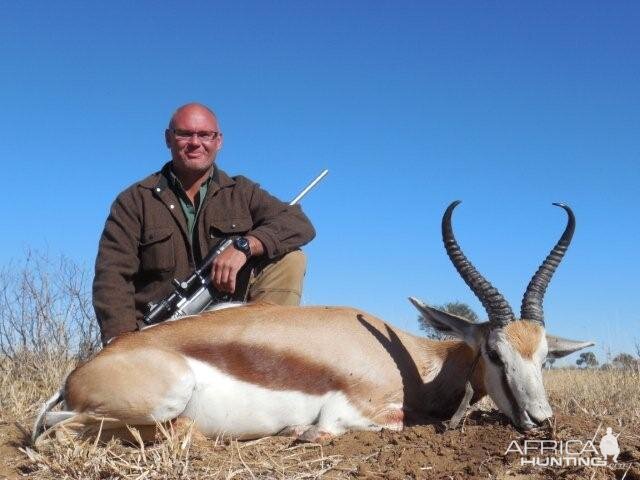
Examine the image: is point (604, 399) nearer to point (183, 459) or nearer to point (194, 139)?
→ point (183, 459)

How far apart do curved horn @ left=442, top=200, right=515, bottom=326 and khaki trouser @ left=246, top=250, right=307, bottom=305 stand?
1387mm

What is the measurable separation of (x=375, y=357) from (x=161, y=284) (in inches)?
81.0

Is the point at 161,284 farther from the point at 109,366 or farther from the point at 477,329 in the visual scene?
the point at 477,329

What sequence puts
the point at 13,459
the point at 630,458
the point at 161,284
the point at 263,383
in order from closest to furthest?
the point at 630,458, the point at 13,459, the point at 263,383, the point at 161,284

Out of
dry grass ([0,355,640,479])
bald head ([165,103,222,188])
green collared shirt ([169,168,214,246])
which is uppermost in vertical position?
bald head ([165,103,222,188])

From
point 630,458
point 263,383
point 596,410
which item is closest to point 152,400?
point 263,383

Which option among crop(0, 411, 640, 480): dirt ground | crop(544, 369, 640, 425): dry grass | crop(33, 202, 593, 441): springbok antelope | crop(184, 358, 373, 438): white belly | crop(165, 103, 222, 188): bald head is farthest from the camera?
crop(165, 103, 222, 188): bald head

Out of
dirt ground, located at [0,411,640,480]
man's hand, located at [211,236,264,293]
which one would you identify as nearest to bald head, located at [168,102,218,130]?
man's hand, located at [211,236,264,293]

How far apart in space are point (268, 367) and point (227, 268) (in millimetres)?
1132

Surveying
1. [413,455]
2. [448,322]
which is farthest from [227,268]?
[413,455]

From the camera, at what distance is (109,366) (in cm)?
392

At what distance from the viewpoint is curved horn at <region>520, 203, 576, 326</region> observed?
4.46 meters

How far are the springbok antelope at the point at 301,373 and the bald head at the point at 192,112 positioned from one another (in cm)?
227

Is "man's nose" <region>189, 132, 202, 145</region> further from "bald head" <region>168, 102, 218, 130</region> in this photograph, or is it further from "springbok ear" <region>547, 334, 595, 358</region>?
"springbok ear" <region>547, 334, 595, 358</region>
